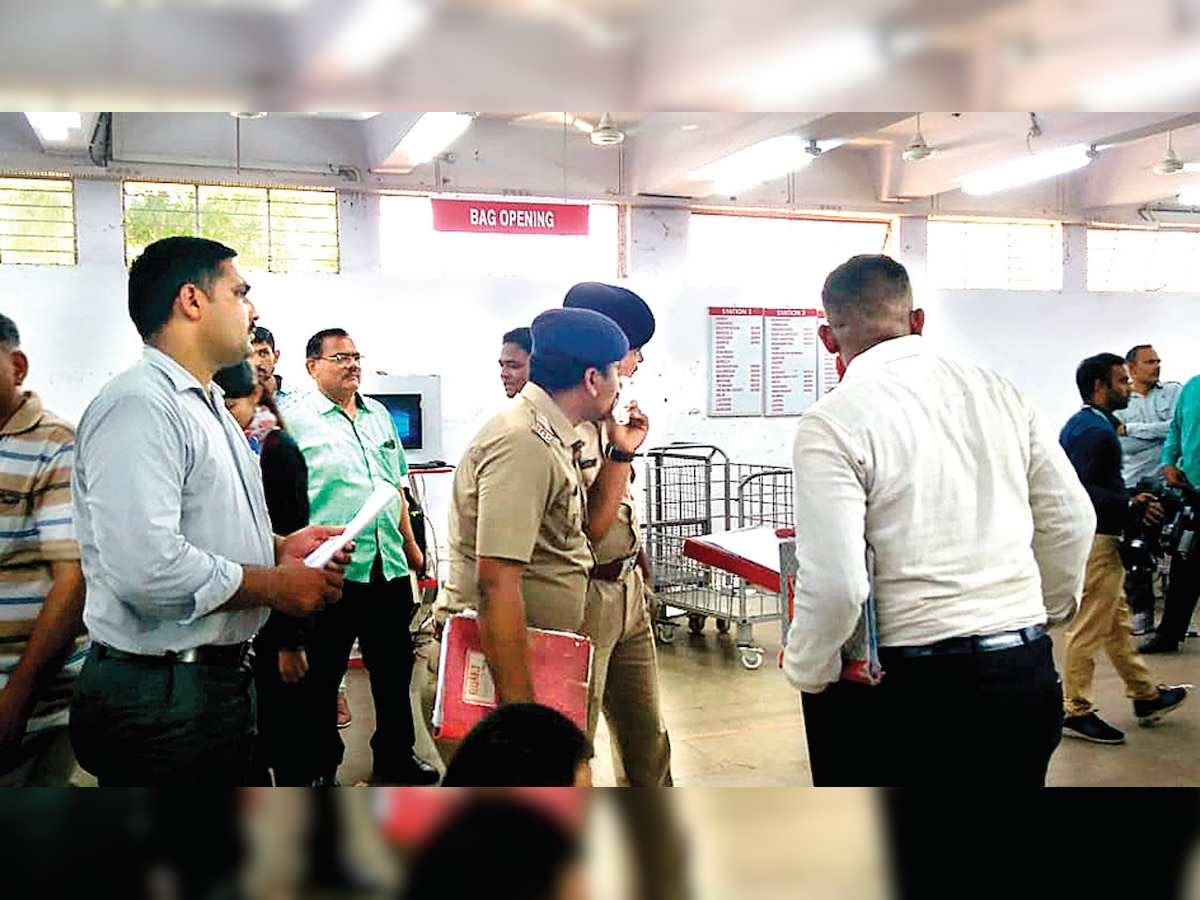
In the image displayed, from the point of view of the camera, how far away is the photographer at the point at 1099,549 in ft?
11.8

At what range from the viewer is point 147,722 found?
4.30 ft

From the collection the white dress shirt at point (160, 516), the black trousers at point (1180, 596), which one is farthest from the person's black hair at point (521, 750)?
the black trousers at point (1180, 596)

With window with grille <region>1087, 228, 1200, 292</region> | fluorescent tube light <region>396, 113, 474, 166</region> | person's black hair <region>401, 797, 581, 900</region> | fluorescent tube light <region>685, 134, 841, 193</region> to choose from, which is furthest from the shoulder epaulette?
window with grille <region>1087, 228, 1200, 292</region>

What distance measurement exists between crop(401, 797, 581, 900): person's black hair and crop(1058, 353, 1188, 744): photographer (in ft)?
11.7

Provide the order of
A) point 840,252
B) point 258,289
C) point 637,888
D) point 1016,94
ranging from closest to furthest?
point 637,888 < point 1016,94 < point 258,289 < point 840,252

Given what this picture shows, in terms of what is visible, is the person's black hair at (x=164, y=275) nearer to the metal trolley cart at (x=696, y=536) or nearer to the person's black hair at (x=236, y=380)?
the person's black hair at (x=236, y=380)

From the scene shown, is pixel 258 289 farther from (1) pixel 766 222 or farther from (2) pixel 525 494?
(2) pixel 525 494

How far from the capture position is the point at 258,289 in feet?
18.3

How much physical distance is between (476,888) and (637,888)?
84 mm

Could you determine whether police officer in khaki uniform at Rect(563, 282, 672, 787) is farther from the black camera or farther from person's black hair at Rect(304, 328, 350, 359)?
the black camera

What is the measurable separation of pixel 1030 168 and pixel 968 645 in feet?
17.2

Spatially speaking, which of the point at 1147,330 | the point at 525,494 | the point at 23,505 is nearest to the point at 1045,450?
the point at 525,494

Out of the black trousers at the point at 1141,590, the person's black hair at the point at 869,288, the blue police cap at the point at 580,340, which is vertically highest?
the person's black hair at the point at 869,288

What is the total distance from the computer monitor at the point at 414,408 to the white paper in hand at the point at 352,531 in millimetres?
3933
